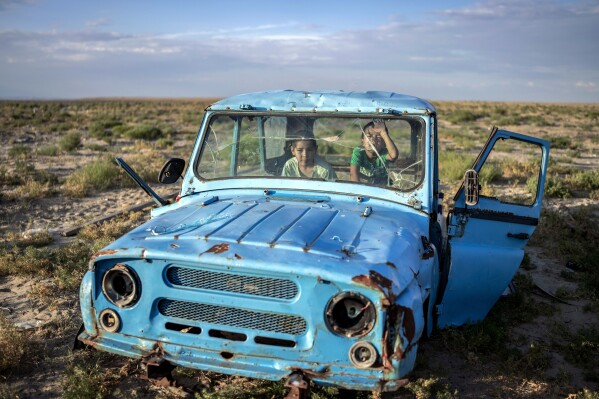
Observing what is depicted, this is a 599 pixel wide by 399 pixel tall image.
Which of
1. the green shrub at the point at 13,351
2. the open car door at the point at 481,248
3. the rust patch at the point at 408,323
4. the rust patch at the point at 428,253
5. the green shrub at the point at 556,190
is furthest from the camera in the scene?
the green shrub at the point at 556,190

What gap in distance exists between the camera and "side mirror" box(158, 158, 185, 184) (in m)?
4.39

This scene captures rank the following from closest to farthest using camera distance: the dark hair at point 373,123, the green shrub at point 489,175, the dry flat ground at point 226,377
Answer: the dry flat ground at point 226,377 < the dark hair at point 373,123 < the green shrub at point 489,175

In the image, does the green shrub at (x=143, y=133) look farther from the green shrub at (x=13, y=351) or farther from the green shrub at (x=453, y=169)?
the green shrub at (x=13, y=351)

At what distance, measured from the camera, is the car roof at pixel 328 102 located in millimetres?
4059

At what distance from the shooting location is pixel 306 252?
2.90 metres

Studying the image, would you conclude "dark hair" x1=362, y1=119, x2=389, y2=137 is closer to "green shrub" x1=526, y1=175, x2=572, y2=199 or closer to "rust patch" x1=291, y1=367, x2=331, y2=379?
"rust patch" x1=291, y1=367, x2=331, y2=379

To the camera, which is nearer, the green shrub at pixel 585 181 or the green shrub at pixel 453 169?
the green shrub at pixel 585 181

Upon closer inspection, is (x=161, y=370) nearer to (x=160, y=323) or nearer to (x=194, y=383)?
(x=160, y=323)

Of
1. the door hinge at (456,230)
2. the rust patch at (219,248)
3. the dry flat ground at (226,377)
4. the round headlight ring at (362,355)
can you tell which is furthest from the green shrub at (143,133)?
the round headlight ring at (362,355)

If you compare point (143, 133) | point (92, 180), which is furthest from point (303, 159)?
point (143, 133)

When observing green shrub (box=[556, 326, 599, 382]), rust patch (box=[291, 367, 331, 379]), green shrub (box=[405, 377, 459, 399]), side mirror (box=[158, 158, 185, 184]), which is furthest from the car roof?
green shrub (box=[556, 326, 599, 382])

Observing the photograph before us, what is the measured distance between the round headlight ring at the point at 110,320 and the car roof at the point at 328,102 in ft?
6.16

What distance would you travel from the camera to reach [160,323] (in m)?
3.09

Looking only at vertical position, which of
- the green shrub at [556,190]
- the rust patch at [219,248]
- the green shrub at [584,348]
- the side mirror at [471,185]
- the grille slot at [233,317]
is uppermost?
the side mirror at [471,185]
